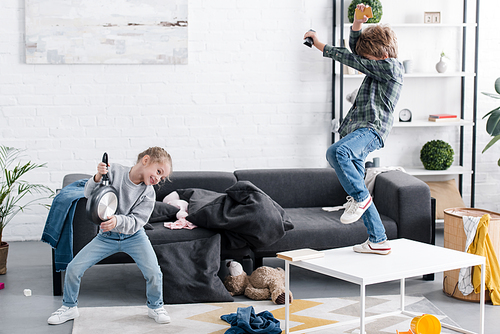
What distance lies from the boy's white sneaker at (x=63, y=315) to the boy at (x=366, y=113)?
4.85 feet

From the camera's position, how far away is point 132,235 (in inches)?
115

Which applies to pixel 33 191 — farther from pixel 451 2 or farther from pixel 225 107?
pixel 451 2

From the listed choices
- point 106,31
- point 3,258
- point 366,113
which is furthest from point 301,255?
point 106,31

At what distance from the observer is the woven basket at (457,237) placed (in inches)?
128

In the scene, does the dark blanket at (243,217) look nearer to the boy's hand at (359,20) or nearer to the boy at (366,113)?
the boy at (366,113)

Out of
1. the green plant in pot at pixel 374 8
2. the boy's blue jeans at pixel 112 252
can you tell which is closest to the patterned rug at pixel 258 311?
the boy's blue jeans at pixel 112 252

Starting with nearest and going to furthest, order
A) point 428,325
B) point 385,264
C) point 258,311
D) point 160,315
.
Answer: point 428,325 → point 385,264 → point 160,315 → point 258,311

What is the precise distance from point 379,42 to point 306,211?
5.21 feet

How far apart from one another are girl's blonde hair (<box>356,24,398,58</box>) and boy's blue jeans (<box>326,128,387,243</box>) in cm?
37

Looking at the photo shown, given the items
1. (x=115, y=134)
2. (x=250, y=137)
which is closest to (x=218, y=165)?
(x=250, y=137)

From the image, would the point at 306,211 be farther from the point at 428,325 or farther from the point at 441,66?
the point at 441,66

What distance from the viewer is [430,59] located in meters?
4.98

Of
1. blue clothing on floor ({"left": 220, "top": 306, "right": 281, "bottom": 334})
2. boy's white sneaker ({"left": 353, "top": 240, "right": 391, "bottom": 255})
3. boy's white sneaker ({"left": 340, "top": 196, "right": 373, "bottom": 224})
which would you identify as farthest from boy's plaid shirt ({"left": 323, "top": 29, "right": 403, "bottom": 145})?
blue clothing on floor ({"left": 220, "top": 306, "right": 281, "bottom": 334})

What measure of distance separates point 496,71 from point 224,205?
122 inches
